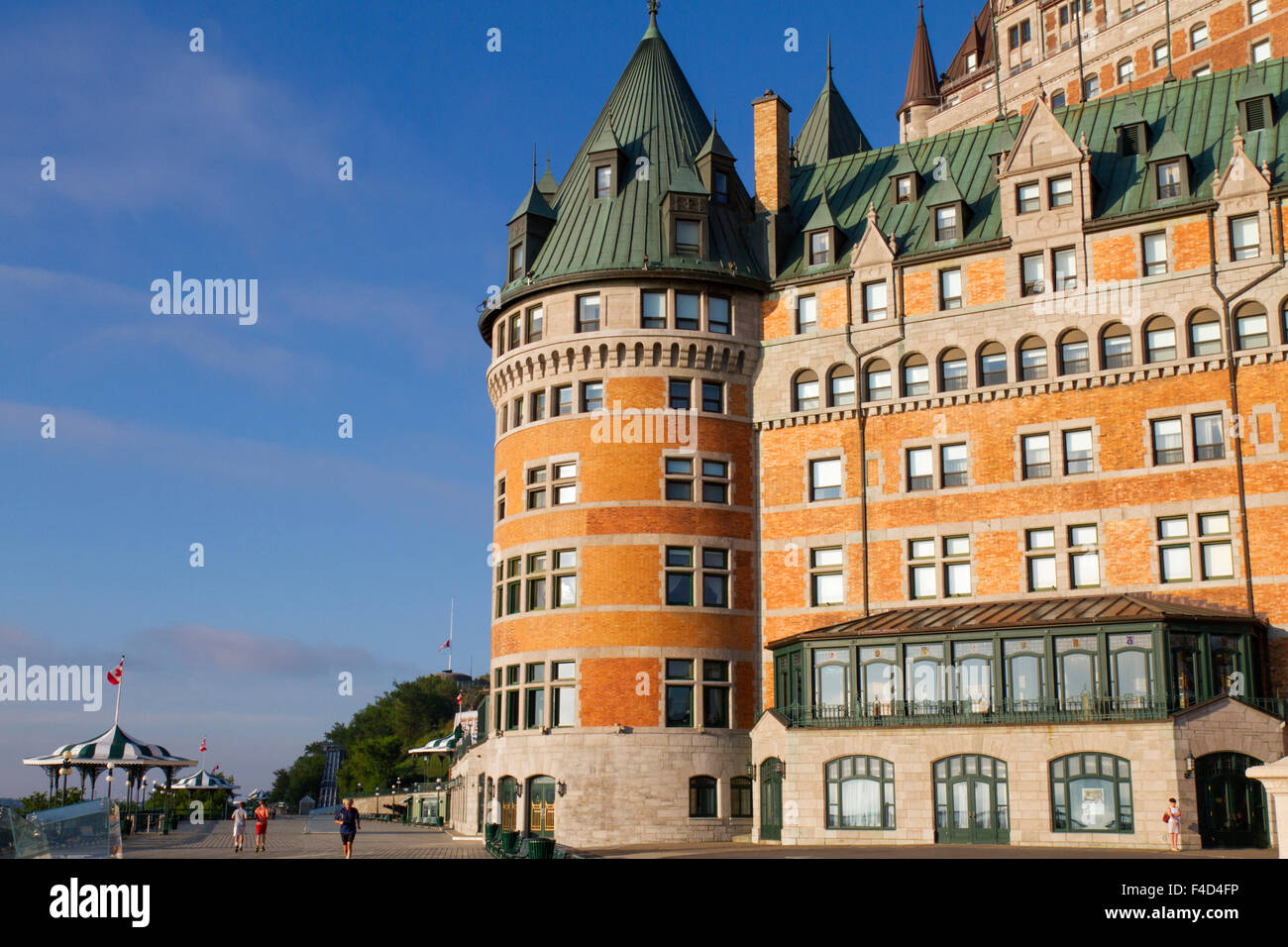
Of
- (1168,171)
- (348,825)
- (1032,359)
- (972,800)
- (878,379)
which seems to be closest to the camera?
(348,825)

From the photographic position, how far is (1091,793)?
38.1 meters

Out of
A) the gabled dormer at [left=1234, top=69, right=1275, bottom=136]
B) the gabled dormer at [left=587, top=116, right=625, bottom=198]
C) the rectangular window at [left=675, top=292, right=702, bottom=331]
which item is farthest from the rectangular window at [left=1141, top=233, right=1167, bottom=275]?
the gabled dormer at [left=587, top=116, right=625, bottom=198]

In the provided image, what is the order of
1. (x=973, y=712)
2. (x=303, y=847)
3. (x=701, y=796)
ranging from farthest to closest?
(x=701, y=796), (x=303, y=847), (x=973, y=712)

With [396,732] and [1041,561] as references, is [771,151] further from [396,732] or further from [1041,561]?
[396,732]

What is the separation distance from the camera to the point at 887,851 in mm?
35469

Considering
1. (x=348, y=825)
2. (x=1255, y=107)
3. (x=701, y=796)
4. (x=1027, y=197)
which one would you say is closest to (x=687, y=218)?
(x=1027, y=197)

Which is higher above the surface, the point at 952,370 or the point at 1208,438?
the point at 952,370

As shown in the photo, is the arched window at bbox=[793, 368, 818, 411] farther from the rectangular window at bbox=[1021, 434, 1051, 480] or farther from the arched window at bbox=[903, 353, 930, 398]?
the rectangular window at bbox=[1021, 434, 1051, 480]

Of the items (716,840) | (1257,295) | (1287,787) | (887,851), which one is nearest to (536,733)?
(716,840)

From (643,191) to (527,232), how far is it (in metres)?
4.97

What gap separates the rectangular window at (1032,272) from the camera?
46906 millimetres

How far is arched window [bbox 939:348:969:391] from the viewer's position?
157ft

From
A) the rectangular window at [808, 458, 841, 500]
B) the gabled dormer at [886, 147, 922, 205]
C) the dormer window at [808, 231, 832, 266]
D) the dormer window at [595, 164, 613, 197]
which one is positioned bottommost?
the rectangular window at [808, 458, 841, 500]

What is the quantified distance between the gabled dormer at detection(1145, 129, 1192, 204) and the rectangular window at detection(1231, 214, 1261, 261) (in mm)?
2004
